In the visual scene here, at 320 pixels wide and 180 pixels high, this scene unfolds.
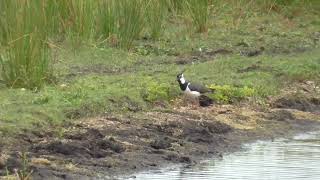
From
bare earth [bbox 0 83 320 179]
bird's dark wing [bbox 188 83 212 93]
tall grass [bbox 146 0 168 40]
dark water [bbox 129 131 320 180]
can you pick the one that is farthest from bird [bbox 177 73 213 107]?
tall grass [bbox 146 0 168 40]

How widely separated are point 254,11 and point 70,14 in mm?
5151

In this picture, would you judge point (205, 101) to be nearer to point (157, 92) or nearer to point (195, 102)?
point (195, 102)

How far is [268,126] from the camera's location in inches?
452

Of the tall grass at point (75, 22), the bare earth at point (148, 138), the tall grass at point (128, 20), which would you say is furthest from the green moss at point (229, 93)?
the tall grass at point (128, 20)

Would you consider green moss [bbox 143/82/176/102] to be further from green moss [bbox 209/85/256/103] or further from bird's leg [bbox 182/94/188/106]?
green moss [bbox 209/85/256/103]

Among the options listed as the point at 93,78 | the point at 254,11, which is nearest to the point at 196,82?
the point at 93,78

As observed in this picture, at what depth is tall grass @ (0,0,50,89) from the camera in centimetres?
1130

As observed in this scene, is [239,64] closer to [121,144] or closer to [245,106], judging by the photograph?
[245,106]

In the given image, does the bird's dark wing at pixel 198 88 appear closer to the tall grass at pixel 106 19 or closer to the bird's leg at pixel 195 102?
the bird's leg at pixel 195 102

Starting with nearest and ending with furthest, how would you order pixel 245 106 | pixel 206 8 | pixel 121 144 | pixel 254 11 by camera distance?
pixel 121 144 → pixel 245 106 → pixel 206 8 → pixel 254 11

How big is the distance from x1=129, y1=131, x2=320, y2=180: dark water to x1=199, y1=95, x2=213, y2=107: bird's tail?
1512mm

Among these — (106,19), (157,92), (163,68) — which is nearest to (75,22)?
(106,19)

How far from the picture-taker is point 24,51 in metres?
11.3

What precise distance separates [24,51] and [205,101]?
2.24m
